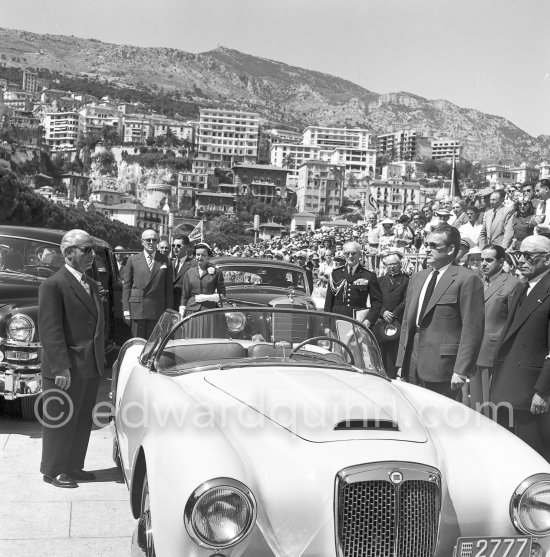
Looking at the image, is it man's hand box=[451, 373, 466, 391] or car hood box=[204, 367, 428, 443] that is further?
man's hand box=[451, 373, 466, 391]

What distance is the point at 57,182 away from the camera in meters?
178

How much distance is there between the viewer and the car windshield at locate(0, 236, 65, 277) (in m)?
8.29

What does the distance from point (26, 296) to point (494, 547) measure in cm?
546

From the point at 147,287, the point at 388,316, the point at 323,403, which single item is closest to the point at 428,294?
the point at 323,403

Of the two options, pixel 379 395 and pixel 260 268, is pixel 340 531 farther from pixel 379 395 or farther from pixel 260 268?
pixel 260 268

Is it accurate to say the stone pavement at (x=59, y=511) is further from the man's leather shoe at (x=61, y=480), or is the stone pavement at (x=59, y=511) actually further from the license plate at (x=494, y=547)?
the license plate at (x=494, y=547)

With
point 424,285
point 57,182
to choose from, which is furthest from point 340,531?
point 57,182

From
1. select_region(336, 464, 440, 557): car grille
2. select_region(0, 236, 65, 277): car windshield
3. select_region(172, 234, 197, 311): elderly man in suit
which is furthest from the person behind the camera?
select_region(172, 234, 197, 311): elderly man in suit

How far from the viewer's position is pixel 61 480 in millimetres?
5609

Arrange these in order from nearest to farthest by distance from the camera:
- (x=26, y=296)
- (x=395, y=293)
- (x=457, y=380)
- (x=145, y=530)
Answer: (x=145, y=530)
(x=457, y=380)
(x=26, y=296)
(x=395, y=293)

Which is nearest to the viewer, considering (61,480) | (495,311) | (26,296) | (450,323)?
(61,480)

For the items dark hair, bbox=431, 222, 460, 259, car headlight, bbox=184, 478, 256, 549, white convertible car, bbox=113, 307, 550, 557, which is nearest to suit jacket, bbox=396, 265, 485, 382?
dark hair, bbox=431, 222, 460, 259

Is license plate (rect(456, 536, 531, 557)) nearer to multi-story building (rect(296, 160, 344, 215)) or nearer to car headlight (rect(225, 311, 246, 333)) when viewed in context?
car headlight (rect(225, 311, 246, 333))

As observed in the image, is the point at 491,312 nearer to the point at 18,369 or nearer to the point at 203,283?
the point at 203,283
